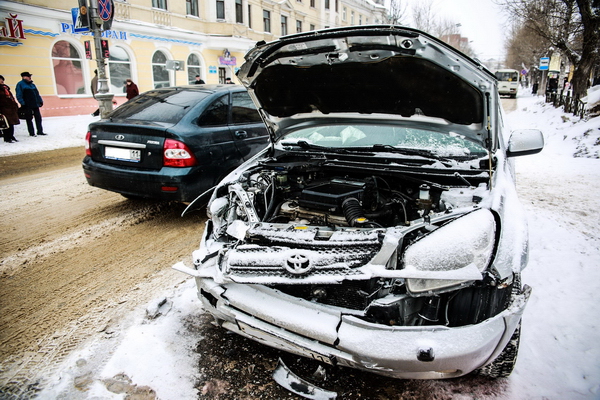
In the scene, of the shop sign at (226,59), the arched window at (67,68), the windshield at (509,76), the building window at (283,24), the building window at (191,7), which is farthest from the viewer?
the building window at (283,24)

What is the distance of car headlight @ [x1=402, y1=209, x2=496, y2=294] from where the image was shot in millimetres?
1869

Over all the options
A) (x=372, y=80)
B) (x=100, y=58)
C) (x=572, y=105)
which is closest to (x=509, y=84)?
(x=572, y=105)

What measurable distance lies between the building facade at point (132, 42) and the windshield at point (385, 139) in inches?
389

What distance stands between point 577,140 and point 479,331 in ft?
34.8

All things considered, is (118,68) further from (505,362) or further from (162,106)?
(505,362)

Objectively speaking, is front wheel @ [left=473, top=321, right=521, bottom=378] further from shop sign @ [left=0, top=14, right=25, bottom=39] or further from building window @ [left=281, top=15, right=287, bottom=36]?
building window @ [left=281, top=15, right=287, bottom=36]

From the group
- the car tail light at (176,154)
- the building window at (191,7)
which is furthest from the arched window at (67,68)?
the car tail light at (176,154)

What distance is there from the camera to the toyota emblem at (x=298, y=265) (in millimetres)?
1944

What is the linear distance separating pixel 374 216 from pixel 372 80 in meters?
1.07

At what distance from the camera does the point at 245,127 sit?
5.15 m

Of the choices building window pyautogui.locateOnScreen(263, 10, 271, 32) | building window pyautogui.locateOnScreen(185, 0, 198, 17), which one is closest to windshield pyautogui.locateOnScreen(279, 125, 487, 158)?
building window pyautogui.locateOnScreen(185, 0, 198, 17)

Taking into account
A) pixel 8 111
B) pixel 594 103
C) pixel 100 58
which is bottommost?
pixel 8 111

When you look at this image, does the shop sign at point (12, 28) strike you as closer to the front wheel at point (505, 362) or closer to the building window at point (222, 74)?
the building window at point (222, 74)

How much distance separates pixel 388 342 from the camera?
1.75m
